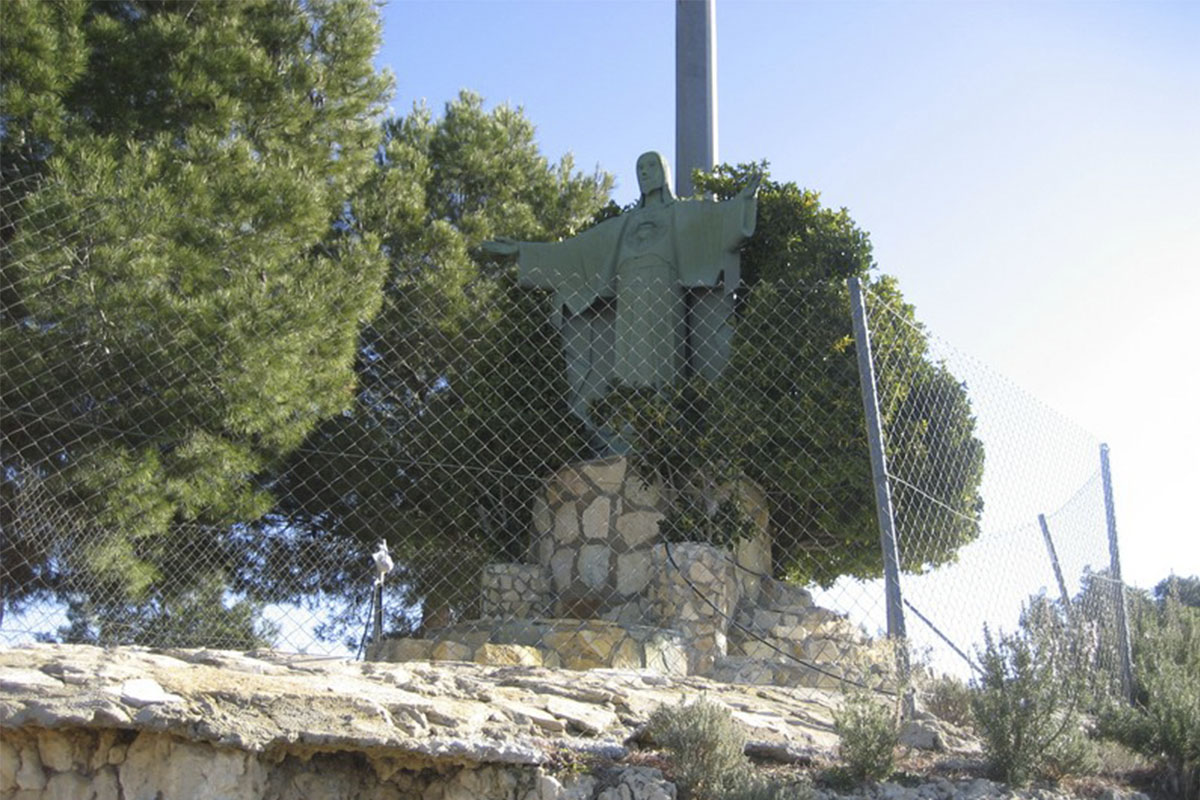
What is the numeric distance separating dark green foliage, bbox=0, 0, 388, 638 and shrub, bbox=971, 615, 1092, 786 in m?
5.17

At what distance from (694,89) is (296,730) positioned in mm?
8687

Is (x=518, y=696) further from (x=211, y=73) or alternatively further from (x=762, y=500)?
(x=211, y=73)

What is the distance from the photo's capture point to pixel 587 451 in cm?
905

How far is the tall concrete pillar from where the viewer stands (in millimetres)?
11406

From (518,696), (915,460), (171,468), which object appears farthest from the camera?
(171,468)

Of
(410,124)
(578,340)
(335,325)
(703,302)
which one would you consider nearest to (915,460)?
(703,302)

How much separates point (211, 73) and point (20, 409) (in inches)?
121

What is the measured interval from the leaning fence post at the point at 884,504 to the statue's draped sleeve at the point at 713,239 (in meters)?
2.73

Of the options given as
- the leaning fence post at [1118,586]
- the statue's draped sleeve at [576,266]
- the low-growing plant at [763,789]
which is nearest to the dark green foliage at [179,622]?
the statue's draped sleeve at [576,266]

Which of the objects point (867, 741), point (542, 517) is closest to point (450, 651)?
point (542, 517)

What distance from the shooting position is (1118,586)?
743cm

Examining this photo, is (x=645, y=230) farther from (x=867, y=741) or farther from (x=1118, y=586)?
(x=867, y=741)

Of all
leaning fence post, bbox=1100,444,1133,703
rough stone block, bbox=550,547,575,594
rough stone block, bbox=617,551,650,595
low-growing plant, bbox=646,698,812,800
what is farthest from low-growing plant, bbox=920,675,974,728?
rough stone block, bbox=550,547,575,594

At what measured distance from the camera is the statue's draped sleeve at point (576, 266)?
9305 mm
